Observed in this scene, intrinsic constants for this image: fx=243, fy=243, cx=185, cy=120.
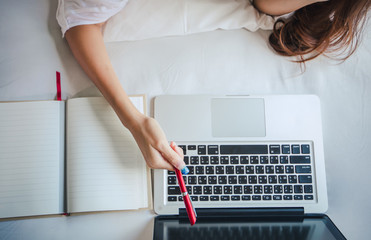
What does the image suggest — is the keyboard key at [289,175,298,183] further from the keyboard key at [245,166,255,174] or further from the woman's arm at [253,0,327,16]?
the woman's arm at [253,0,327,16]

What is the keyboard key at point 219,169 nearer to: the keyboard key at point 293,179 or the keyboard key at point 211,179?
the keyboard key at point 211,179

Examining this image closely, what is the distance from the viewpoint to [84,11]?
22.7 inches

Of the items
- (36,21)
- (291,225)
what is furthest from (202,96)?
(36,21)

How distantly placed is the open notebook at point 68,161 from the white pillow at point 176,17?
202 millimetres

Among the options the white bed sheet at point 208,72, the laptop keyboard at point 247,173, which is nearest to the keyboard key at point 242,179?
the laptop keyboard at point 247,173

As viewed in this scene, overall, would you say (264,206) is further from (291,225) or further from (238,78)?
(238,78)

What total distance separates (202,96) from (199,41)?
0.16 m

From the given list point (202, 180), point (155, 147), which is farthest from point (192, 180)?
point (155, 147)

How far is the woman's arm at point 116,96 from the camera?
0.54m

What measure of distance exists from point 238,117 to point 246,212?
0.23 m

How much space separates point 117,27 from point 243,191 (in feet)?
1.72

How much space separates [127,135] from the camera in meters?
0.60

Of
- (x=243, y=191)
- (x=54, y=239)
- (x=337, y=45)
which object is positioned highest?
(x=337, y=45)

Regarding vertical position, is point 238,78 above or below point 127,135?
above
